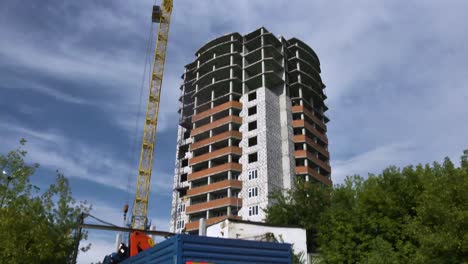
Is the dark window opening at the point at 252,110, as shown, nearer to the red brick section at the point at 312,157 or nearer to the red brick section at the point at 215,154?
the red brick section at the point at 215,154

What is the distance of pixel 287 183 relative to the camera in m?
63.1

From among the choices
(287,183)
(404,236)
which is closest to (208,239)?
(404,236)

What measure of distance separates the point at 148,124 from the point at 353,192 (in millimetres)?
40787

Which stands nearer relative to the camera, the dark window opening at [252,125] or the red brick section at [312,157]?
the red brick section at [312,157]

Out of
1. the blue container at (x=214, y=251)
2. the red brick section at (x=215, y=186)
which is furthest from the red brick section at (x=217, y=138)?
the blue container at (x=214, y=251)

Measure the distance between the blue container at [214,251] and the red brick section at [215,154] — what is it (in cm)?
5308

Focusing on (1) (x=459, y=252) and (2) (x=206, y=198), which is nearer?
(1) (x=459, y=252)

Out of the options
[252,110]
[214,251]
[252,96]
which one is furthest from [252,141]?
[214,251]

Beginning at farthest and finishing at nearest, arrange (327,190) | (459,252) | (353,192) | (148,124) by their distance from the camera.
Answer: (148,124) → (327,190) → (353,192) → (459,252)

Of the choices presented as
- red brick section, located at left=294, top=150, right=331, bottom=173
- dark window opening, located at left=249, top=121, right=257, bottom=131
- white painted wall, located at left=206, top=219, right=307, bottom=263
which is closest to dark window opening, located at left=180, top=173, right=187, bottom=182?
dark window opening, located at left=249, top=121, right=257, bottom=131

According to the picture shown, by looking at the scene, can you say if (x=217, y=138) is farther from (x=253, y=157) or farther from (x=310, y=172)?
(x=310, y=172)

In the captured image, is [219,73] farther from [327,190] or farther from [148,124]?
[327,190]

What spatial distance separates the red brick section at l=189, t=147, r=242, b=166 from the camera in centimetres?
6494

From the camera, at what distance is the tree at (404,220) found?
870 inches
